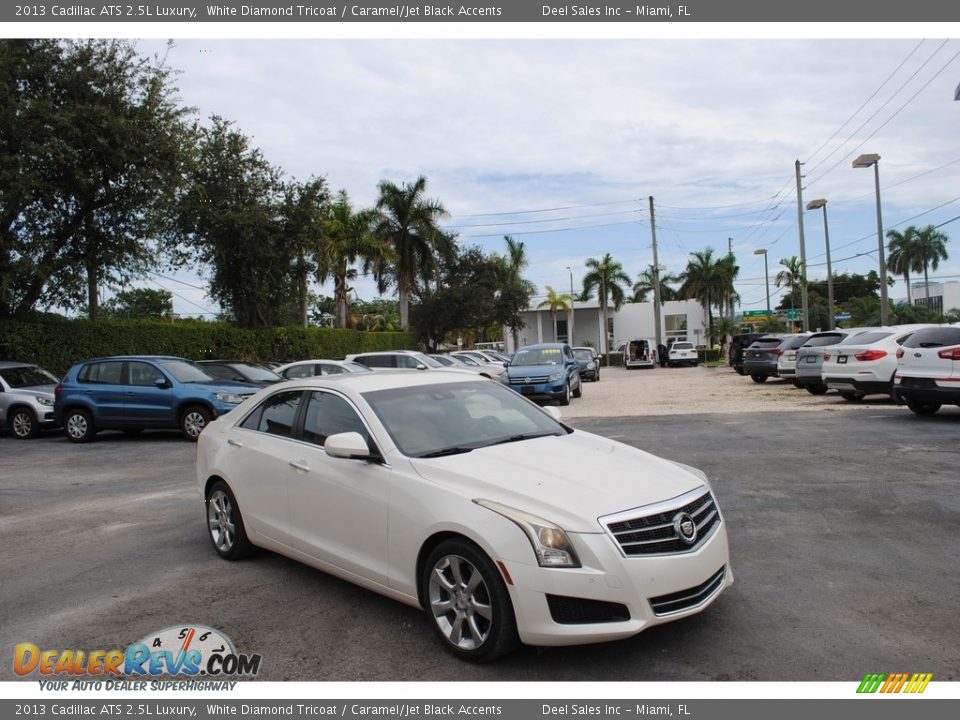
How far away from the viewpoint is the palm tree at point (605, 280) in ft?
221

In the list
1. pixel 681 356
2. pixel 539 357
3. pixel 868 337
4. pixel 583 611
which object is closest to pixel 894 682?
pixel 583 611

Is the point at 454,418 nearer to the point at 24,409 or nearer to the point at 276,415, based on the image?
the point at 276,415

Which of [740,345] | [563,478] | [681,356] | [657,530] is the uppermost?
[563,478]

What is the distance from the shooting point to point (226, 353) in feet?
88.9

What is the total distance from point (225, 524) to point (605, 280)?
63.7 metres

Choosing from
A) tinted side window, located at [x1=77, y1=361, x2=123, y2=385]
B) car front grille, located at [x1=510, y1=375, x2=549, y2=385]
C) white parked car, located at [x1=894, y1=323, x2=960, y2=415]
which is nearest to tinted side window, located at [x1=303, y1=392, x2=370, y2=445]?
white parked car, located at [x1=894, y1=323, x2=960, y2=415]

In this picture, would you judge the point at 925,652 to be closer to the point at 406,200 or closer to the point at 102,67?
the point at 102,67

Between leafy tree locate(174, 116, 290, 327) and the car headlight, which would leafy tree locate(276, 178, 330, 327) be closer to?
leafy tree locate(174, 116, 290, 327)

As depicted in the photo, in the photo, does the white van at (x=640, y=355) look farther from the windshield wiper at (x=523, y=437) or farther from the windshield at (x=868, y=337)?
the windshield wiper at (x=523, y=437)

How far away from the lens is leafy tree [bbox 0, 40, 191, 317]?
18.4 m

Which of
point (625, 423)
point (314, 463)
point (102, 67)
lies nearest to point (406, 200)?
point (102, 67)

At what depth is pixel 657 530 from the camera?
3.84 metres

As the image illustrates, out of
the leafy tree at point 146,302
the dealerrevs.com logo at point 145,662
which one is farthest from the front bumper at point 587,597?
the leafy tree at point 146,302

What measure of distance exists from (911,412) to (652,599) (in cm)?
1272
